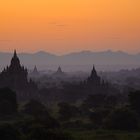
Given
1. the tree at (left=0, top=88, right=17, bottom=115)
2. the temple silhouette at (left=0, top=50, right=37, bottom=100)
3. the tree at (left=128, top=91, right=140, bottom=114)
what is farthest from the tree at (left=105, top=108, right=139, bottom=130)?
the temple silhouette at (left=0, top=50, right=37, bottom=100)

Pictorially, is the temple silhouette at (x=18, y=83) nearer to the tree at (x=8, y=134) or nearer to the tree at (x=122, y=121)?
the tree at (x=122, y=121)

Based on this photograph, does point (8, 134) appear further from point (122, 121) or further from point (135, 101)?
point (135, 101)

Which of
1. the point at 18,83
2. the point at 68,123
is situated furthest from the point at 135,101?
the point at 18,83

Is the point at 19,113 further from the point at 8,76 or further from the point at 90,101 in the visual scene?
the point at 8,76

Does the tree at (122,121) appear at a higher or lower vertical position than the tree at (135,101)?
lower

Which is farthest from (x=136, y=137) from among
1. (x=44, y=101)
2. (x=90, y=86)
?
(x=90, y=86)

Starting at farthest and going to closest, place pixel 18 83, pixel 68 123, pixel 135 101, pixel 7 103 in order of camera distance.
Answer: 1. pixel 18 83
2. pixel 7 103
3. pixel 135 101
4. pixel 68 123

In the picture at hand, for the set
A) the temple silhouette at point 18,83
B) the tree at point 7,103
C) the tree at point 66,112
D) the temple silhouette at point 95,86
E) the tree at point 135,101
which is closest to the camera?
the tree at point 135,101

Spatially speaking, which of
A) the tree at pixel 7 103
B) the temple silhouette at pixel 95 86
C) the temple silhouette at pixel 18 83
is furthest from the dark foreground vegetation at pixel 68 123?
the temple silhouette at pixel 95 86

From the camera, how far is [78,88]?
121 metres

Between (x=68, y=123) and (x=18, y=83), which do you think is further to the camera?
(x=18, y=83)

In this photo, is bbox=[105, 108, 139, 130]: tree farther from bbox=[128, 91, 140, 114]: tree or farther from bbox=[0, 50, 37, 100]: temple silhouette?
bbox=[0, 50, 37, 100]: temple silhouette

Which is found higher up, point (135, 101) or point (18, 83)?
point (18, 83)

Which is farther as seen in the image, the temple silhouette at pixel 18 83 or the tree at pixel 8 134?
the temple silhouette at pixel 18 83
